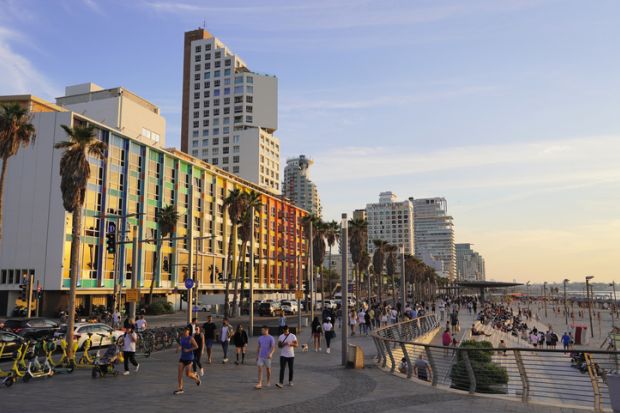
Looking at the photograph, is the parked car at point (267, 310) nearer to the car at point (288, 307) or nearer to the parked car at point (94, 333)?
the car at point (288, 307)

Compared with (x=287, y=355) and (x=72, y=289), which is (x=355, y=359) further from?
(x=72, y=289)

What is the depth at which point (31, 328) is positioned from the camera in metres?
27.1

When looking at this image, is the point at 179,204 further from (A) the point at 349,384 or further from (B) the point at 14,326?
(A) the point at 349,384

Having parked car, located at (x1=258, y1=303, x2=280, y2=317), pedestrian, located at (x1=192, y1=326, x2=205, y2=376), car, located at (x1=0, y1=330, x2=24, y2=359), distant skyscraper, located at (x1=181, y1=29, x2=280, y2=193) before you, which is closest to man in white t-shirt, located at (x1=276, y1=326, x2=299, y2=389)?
pedestrian, located at (x1=192, y1=326, x2=205, y2=376)

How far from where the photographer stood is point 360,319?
105 feet

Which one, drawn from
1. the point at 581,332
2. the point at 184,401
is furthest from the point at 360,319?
the point at 581,332

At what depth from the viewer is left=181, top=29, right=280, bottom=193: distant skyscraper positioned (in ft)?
407

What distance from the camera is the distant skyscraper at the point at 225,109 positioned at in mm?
123944

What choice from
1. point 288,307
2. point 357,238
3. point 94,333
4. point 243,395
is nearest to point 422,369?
point 243,395

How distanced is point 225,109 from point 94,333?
4208 inches

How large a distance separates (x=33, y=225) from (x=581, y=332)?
183ft

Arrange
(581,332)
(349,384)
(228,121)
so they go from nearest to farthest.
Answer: (349,384) < (581,332) < (228,121)

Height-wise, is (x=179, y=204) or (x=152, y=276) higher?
(x=179, y=204)

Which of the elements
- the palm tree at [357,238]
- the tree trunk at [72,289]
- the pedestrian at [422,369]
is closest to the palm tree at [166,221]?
the palm tree at [357,238]
